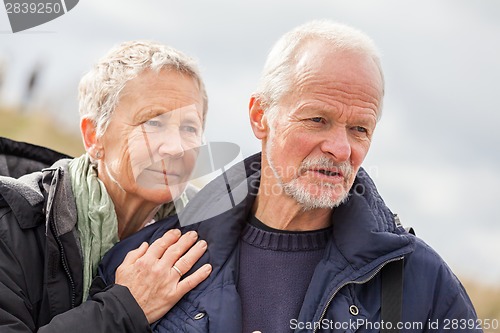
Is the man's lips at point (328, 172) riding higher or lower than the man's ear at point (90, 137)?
higher

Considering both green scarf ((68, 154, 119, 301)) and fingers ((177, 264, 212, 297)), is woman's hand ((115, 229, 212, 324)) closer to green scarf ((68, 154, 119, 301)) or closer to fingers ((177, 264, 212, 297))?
fingers ((177, 264, 212, 297))

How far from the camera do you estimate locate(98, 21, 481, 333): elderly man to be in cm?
222

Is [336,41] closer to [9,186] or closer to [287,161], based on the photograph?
[287,161]

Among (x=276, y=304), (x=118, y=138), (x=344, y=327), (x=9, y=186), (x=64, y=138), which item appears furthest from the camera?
(x=64, y=138)

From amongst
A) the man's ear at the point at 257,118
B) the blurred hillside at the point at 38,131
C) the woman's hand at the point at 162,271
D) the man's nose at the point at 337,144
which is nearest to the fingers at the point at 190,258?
the woman's hand at the point at 162,271

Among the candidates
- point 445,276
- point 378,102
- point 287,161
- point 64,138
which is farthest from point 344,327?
point 64,138

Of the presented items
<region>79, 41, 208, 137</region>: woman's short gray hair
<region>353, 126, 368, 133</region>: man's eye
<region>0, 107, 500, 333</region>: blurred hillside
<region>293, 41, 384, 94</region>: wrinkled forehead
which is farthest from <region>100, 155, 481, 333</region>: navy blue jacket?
<region>0, 107, 500, 333</region>: blurred hillside

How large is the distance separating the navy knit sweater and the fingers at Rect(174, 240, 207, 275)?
154mm

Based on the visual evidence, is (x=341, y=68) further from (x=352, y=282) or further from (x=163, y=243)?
(x=163, y=243)

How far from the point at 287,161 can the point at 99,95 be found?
95cm

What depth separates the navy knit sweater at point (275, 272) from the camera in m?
2.32

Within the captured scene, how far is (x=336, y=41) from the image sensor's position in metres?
2.40

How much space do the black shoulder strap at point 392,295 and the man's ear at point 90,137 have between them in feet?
4.55

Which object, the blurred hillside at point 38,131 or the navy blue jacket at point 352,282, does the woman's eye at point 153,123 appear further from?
the blurred hillside at point 38,131
